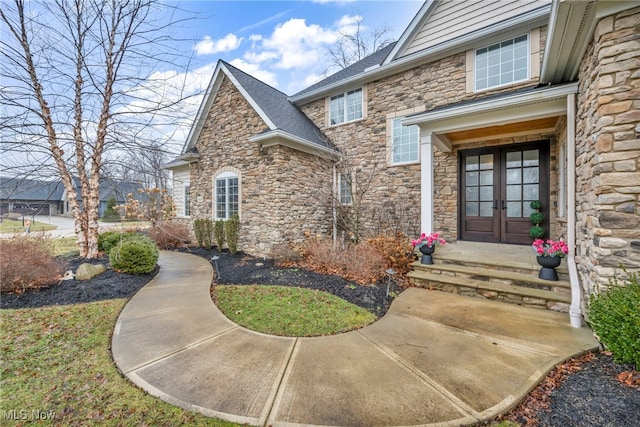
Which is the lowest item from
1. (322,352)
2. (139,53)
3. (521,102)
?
(322,352)

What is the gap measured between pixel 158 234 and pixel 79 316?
6882 millimetres

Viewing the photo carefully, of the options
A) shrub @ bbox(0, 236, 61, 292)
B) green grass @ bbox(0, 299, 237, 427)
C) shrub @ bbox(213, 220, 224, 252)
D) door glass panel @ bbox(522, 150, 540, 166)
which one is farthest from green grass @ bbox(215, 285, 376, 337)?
door glass panel @ bbox(522, 150, 540, 166)

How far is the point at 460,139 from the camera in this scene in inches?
275

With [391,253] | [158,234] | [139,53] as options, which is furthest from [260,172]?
[158,234]

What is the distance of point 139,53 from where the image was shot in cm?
613

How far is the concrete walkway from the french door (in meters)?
3.18

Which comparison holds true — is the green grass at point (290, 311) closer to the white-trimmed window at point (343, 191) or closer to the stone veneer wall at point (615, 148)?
the stone veneer wall at point (615, 148)

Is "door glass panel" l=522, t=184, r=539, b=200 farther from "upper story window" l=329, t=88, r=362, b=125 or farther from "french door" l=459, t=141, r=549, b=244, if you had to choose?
"upper story window" l=329, t=88, r=362, b=125

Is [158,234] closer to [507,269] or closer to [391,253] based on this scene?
[391,253]

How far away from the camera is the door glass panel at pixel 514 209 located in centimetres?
648

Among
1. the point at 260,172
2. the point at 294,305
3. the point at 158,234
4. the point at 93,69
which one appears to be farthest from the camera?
the point at 158,234

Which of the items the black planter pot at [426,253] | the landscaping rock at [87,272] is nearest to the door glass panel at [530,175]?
the black planter pot at [426,253]

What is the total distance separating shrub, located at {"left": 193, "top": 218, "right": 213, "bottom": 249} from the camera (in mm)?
9320

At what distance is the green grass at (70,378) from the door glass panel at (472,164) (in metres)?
7.66
